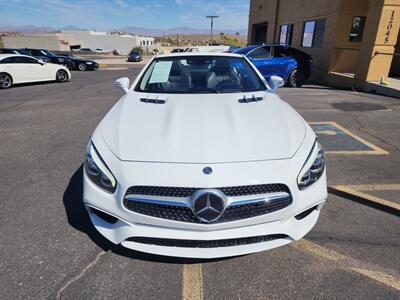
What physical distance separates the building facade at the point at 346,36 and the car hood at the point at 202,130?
925 cm

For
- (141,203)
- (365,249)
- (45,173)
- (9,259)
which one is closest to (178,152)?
(141,203)

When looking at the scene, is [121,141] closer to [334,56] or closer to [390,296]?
[390,296]

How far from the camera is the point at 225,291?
6.68ft

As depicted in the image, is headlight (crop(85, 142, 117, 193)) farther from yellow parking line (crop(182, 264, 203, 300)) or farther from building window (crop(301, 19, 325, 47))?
building window (crop(301, 19, 325, 47))

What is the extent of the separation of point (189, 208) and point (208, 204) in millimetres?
133

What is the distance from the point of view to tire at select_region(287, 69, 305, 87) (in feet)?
36.0

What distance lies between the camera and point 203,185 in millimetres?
1843

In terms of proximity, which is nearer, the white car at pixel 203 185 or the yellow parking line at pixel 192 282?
the white car at pixel 203 185

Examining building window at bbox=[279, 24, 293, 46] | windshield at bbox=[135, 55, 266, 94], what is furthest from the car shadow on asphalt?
building window at bbox=[279, 24, 293, 46]

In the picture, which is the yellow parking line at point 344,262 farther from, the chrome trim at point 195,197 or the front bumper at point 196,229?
the chrome trim at point 195,197

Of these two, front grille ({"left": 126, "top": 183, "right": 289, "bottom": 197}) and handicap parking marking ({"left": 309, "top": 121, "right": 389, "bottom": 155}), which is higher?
front grille ({"left": 126, "top": 183, "right": 289, "bottom": 197})

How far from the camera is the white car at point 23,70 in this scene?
1166cm

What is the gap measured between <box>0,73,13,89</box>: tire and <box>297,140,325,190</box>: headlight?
13222mm

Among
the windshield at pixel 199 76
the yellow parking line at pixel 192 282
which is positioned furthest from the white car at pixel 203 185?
the windshield at pixel 199 76
